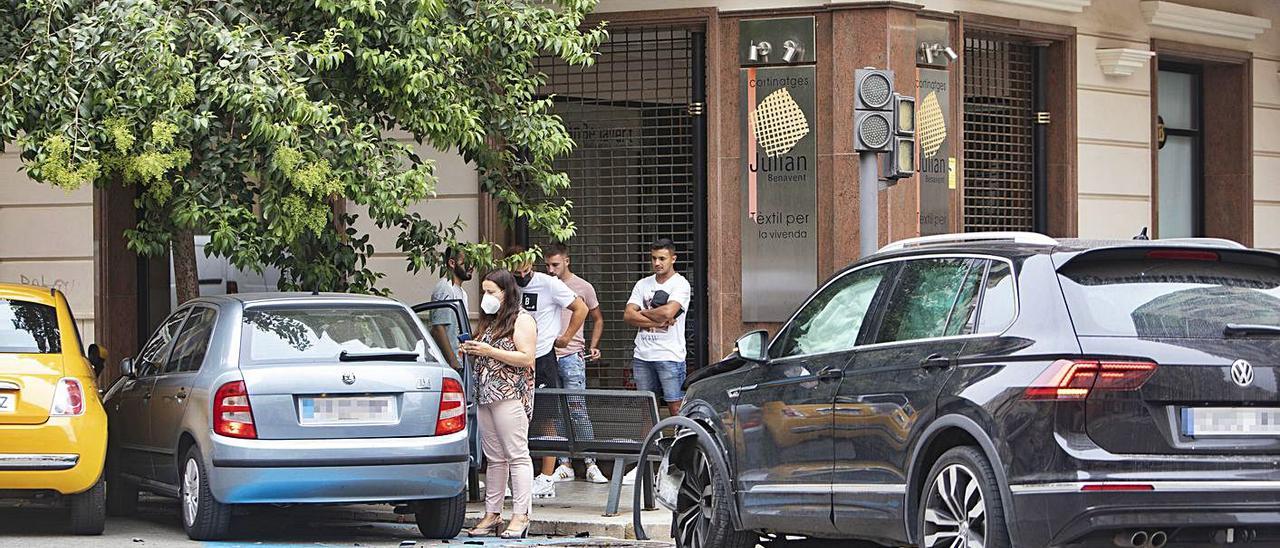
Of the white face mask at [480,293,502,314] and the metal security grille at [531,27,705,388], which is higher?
the metal security grille at [531,27,705,388]

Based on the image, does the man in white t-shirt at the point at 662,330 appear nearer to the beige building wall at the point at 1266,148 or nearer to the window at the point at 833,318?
the window at the point at 833,318

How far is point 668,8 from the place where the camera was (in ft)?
51.8

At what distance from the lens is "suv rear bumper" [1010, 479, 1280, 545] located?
20.5ft

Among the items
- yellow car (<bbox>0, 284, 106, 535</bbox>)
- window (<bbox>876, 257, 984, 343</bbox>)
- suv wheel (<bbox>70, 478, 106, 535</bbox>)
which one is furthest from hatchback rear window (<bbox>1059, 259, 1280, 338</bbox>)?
suv wheel (<bbox>70, 478, 106, 535</bbox>)

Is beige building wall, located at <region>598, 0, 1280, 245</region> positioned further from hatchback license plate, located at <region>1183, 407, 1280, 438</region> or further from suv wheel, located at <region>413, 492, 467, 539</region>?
hatchback license plate, located at <region>1183, 407, 1280, 438</region>

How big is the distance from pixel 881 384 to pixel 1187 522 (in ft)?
4.67

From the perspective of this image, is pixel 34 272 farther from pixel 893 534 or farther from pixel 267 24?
pixel 893 534

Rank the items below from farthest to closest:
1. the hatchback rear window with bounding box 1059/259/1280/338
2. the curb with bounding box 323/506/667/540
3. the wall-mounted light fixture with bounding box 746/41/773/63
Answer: the wall-mounted light fixture with bounding box 746/41/773/63, the curb with bounding box 323/506/667/540, the hatchback rear window with bounding box 1059/259/1280/338

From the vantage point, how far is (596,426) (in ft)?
39.5

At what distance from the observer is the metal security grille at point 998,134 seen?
16.6 meters

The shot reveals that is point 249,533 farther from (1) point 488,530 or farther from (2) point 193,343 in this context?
(1) point 488,530

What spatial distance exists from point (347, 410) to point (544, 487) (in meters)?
2.96

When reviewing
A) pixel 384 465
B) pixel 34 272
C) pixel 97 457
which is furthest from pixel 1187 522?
pixel 34 272

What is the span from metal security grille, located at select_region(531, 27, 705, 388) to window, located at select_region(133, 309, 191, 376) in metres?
5.44
